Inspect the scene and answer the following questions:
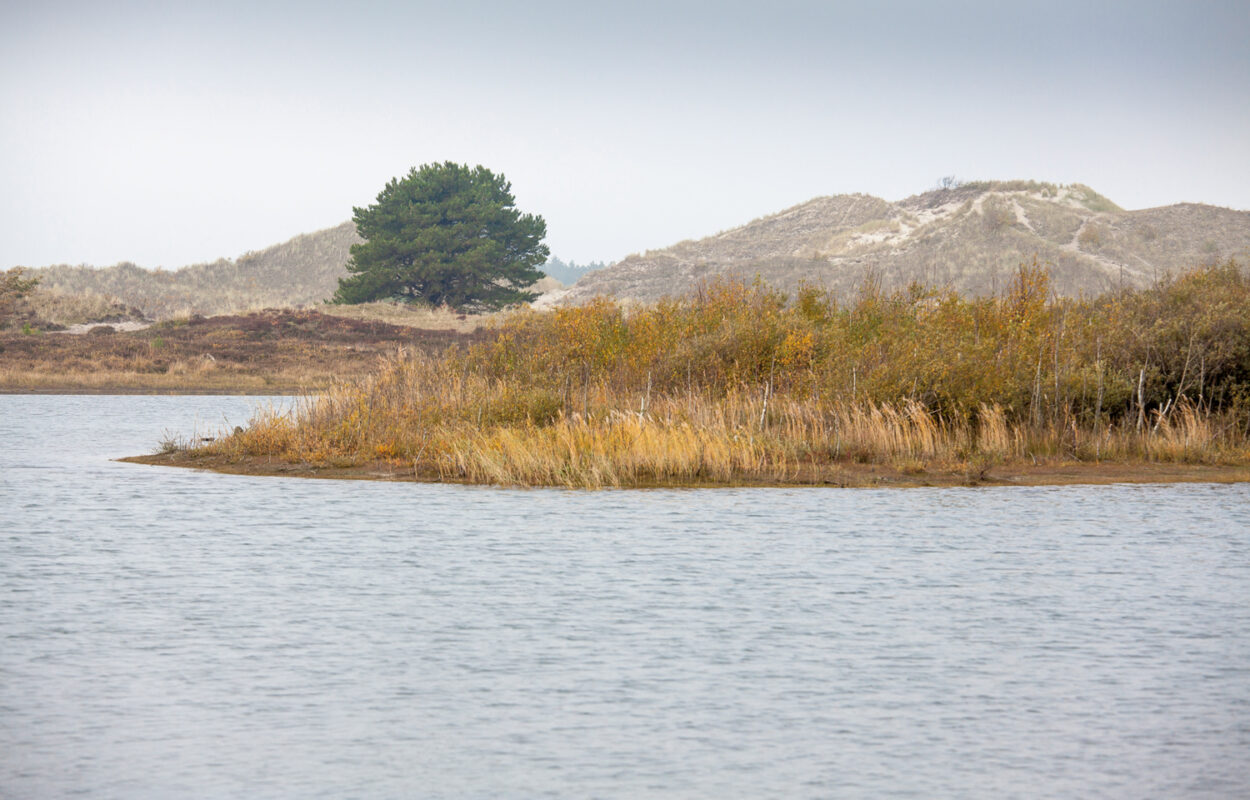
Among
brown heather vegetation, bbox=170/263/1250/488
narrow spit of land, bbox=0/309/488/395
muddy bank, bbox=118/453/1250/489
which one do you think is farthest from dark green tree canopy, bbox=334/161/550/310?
muddy bank, bbox=118/453/1250/489

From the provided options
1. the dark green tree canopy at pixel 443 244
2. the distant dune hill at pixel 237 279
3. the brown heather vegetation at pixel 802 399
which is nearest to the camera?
the brown heather vegetation at pixel 802 399

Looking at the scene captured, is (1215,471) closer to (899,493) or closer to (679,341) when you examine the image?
(899,493)

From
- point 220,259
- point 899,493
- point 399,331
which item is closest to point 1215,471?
point 899,493

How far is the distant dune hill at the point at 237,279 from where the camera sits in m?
104

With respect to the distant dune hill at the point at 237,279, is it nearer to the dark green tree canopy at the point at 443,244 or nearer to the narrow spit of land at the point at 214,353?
the dark green tree canopy at the point at 443,244

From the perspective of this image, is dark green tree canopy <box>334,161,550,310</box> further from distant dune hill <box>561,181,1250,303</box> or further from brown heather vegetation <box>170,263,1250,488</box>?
brown heather vegetation <box>170,263,1250,488</box>

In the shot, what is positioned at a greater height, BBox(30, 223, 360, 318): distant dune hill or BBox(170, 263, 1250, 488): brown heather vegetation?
BBox(30, 223, 360, 318): distant dune hill

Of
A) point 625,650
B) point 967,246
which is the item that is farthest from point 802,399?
point 967,246

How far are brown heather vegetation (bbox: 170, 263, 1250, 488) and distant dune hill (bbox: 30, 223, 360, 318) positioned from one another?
7286 centimetres

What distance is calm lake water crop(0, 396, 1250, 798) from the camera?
7688 millimetres

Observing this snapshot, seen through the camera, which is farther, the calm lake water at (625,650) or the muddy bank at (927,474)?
the muddy bank at (927,474)

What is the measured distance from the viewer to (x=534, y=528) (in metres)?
17.2

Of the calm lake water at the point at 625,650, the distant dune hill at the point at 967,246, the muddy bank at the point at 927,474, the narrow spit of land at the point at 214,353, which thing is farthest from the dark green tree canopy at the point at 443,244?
the calm lake water at the point at 625,650

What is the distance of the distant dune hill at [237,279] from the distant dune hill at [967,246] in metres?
29.0
